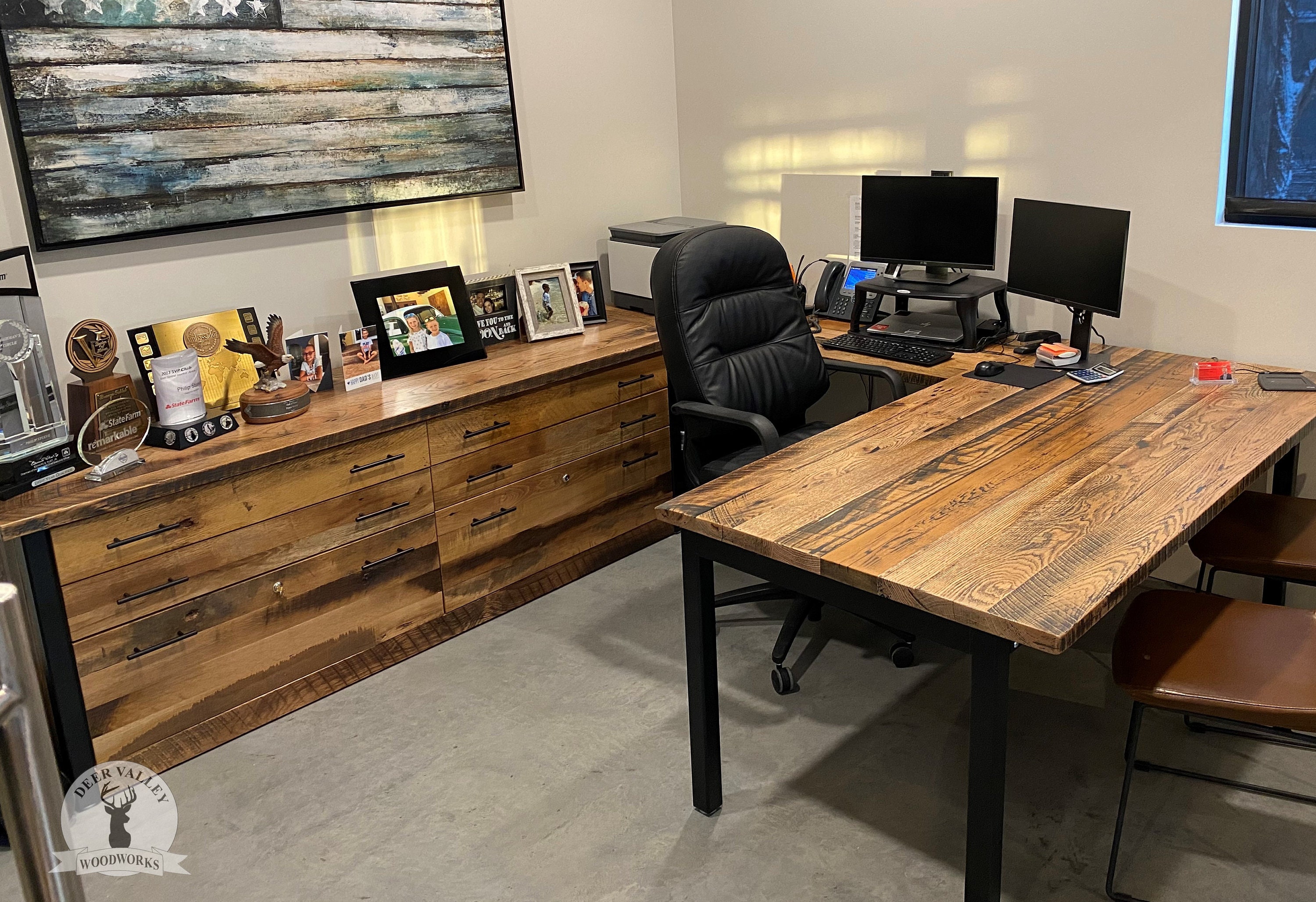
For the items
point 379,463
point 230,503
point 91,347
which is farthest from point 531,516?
point 91,347

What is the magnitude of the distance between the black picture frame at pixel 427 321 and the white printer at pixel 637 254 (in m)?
0.76

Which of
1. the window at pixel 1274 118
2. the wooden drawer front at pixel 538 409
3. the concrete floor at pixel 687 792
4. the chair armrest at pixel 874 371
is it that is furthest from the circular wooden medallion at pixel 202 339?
the window at pixel 1274 118

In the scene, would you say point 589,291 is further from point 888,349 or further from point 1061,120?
point 1061,120

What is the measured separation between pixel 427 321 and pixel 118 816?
5.53 feet

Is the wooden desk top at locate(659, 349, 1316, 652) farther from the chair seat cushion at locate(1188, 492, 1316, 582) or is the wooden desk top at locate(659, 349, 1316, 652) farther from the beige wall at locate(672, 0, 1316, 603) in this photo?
the beige wall at locate(672, 0, 1316, 603)

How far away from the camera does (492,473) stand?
334 cm

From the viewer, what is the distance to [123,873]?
2365mm

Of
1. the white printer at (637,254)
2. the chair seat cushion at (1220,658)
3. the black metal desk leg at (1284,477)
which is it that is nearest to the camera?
the chair seat cushion at (1220,658)

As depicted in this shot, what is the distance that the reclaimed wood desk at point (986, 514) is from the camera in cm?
182

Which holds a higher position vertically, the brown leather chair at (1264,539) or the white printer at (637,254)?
the white printer at (637,254)

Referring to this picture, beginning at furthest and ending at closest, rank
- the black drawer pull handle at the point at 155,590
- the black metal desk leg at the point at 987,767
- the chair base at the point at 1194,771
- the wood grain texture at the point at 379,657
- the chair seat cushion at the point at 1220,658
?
the wood grain texture at the point at 379,657, the black drawer pull handle at the point at 155,590, the chair base at the point at 1194,771, the chair seat cushion at the point at 1220,658, the black metal desk leg at the point at 987,767

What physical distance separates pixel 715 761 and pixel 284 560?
50.9 inches

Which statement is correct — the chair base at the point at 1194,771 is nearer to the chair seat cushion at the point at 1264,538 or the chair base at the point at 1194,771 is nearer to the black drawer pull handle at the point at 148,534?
the chair seat cushion at the point at 1264,538

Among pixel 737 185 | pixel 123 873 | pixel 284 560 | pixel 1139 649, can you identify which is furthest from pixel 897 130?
pixel 123 873
